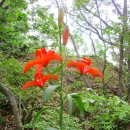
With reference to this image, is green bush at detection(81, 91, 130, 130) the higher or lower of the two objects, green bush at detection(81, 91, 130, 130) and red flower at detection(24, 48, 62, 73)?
the lower

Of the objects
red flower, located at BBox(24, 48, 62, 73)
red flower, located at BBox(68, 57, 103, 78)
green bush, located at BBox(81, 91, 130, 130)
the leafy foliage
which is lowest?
green bush, located at BBox(81, 91, 130, 130)

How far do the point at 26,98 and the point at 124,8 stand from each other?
2372 millimetres

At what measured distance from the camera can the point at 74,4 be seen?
529 centimetres

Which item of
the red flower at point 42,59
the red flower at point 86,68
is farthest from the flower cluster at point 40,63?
the red flower at point 86,68

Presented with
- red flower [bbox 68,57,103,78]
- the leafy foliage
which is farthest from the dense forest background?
red flower [bbox 68,57,103,78]

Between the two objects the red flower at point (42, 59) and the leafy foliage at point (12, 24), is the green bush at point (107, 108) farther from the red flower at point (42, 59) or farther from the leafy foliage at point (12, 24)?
the leafy foliage at point (12, 24)

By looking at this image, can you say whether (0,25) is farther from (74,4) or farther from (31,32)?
(74,4)

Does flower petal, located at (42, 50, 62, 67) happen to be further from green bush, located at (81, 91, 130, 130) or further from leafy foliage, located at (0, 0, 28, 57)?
leafy foliage, located at (0, 0, 28, 57)

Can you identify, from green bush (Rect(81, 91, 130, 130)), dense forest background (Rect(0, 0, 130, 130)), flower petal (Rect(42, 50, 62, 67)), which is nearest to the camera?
flower petal (Rect(42, 50, 62, 67))

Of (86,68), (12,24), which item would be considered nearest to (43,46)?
(12,24)

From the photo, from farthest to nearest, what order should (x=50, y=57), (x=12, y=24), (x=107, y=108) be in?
1. (x=12, y=24)
2. (x=107, y=108)
3. (x=50, y=57)

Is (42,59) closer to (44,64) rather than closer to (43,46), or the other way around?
(44,64)

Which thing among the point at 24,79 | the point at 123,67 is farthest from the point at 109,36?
the point at 24,79

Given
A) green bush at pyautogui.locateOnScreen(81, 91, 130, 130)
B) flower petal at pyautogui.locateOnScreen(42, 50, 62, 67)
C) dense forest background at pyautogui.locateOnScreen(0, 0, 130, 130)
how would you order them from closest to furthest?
flower petal at pyautogui.locateOnScreen(42, 50, 62, 67)
green bush at pyautogui.locateOnScreen(81, 91, 130, 130)
dense forest background at pyautogui.locateOnScreen(0, 0, 130, 130)
